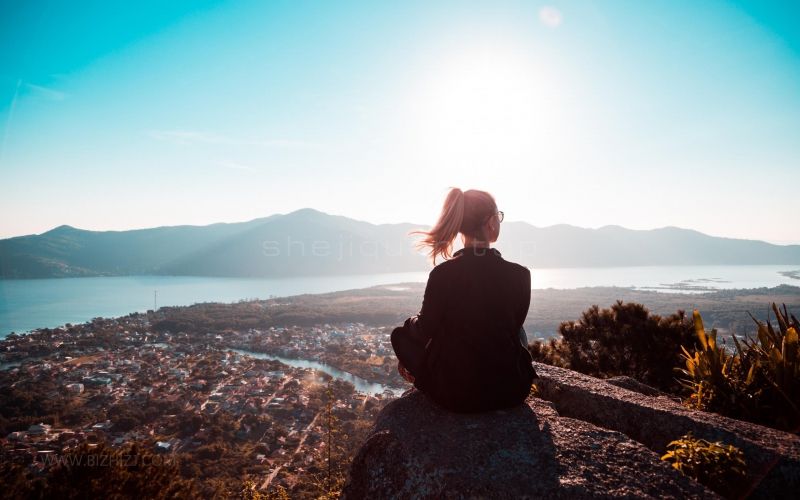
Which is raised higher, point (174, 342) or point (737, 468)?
point (737, 468)

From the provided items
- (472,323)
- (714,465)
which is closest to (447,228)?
(472,323)

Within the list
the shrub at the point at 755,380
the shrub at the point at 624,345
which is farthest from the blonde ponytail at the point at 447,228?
the shrub at the point at 624,345

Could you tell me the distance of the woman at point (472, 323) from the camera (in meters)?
2.69

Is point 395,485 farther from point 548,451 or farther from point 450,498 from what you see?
point 548,451

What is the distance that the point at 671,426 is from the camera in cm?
296

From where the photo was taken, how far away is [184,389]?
33.1m

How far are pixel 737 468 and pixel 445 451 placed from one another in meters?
1.76

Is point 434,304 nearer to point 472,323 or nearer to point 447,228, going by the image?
point 472,323

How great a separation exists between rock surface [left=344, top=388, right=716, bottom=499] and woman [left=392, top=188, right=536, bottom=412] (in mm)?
223

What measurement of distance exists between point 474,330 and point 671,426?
196cm

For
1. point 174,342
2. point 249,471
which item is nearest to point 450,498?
point 249,471

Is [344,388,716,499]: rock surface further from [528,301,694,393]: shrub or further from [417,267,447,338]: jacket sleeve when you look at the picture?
[528,301,694,393]: shrub

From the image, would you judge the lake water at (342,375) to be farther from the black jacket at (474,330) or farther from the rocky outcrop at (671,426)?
the black jacket at (474,330)

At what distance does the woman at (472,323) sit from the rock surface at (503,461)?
223 mm
